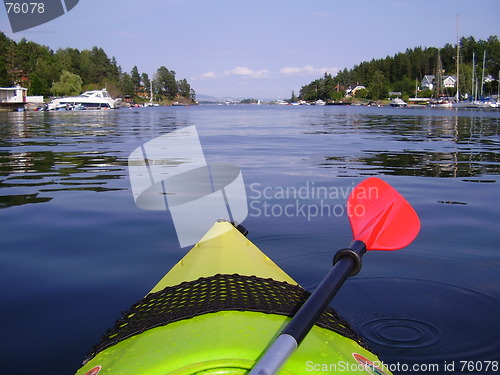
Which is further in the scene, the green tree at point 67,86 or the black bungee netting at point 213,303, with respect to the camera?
the green tree at point 67,86

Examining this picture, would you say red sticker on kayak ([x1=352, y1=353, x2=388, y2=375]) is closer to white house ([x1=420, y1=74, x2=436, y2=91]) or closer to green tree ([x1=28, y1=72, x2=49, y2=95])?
green tree ([x1=28, y1=72, x2=49, y2=95])

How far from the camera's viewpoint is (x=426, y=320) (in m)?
3.38

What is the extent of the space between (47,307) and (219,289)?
1.95 metres

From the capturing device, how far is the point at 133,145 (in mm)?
15172

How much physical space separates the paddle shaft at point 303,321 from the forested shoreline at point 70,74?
94.2 m

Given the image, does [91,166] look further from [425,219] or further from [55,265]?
[425,219]

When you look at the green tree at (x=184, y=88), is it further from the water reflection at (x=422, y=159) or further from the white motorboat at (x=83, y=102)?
the water reflection at (x=422, y=159)

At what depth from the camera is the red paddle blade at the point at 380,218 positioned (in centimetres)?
287

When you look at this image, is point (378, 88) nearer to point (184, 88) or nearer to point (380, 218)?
point (184, 88)

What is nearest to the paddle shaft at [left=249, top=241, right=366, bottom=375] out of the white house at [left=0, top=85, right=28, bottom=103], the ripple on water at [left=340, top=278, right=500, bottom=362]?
the ripple on water at [left=340, top=278, right=500, bottom=362]

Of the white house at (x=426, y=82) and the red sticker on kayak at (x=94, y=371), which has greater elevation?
the white house at (x=426, y=82)

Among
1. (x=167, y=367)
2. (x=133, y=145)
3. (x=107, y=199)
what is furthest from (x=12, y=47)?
(x=167, y=367)

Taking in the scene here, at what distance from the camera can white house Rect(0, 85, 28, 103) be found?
6444 cm

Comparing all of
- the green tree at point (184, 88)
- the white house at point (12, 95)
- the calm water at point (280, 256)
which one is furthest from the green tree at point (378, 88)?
the calm water at point (280, 256)
